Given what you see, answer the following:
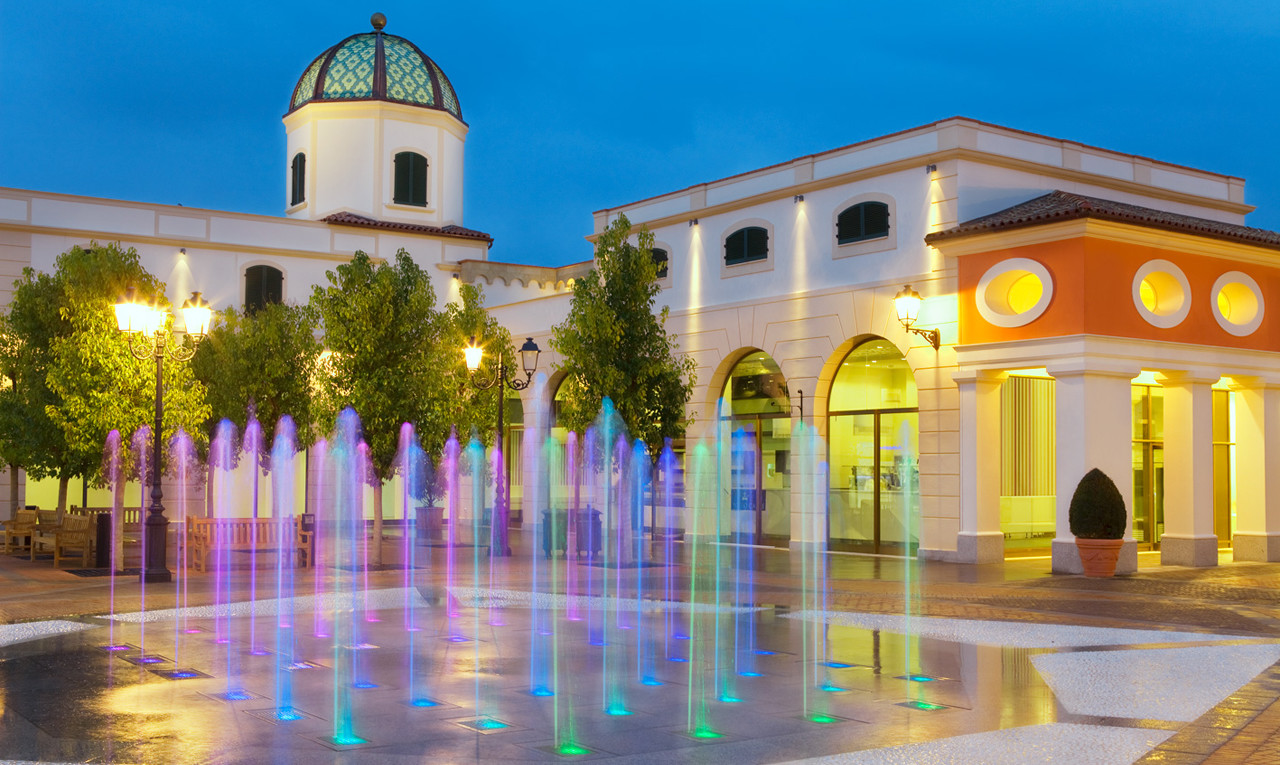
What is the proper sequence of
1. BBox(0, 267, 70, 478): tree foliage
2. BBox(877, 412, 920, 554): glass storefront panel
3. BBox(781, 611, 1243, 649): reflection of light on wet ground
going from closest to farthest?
1. BBox(781, 611, 1243, 649): reflection of light on wet ground
2. BBox(877, 412, 920, 554): glass storefront panel
3. BBox(0, 267, 70, 478): tree foliage

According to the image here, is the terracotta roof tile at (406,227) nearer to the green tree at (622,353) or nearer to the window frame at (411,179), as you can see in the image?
the window frame at (411,179)

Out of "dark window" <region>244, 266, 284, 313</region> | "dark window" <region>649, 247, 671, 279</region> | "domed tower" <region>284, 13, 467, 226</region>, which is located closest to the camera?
"dark window" <region>649, 247, 671, 279</region>

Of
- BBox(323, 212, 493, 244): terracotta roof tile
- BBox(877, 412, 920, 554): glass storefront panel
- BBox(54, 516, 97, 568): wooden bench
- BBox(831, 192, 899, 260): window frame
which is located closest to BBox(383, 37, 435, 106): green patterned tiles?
BBox(323, 212, 493, 244): terracotta roof tile

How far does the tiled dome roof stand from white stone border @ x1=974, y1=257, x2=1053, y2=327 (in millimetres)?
25166

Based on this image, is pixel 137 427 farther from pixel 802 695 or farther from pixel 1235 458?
pixel 1235 458

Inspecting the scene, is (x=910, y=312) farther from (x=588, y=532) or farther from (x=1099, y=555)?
(x=588, y=532)

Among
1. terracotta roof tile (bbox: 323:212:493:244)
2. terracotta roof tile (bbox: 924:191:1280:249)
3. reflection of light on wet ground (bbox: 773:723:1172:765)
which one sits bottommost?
reflection of light on wet ground (bbox: 773:723:1172:765)

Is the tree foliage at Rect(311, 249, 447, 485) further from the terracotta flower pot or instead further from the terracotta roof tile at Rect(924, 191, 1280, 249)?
the terracotta flower pot

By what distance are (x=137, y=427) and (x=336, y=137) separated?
2246 cm

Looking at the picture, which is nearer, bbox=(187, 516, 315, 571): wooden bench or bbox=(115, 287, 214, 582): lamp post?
bbox=(115, 287, 214, 582): lamp post

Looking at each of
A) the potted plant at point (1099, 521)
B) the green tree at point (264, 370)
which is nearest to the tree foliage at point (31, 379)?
the green tree at point (264, 370)

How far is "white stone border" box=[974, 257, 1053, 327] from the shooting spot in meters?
22.4

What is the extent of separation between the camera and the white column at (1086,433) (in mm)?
21844

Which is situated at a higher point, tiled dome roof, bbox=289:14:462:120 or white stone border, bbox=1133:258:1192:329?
tiled dome roof, bbox=289:14:462:120
